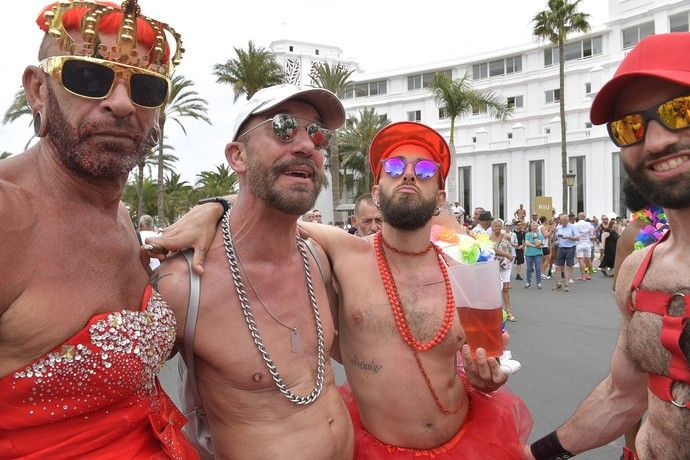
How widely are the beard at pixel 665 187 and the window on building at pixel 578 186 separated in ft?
125

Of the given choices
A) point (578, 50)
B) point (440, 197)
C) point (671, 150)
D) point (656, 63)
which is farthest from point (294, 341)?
point (578, 50)

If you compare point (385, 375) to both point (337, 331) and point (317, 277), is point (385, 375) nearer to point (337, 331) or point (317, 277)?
point (337, 331)

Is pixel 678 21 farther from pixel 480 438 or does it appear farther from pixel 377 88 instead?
pixel 480 438

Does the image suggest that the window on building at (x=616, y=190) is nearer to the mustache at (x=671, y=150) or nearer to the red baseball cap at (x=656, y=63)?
the red baseball cap at (x=656, y=63)

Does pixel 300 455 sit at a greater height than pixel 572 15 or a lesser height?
lesser

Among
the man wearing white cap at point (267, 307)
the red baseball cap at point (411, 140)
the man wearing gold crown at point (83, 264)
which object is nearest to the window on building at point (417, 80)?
the red baseball cap at point (411, 140)

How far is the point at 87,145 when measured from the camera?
5.62 feet

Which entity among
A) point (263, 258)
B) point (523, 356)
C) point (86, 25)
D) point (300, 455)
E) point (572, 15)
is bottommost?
point (523, 356)

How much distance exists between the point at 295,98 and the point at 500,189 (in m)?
42.0

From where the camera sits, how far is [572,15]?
26.4 m

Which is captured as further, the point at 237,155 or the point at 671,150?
the point at 237,155

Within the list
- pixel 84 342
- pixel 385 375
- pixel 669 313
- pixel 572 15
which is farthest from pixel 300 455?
pixel 572 15

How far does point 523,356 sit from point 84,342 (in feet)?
21.9

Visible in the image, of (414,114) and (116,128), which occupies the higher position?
(414,114)
